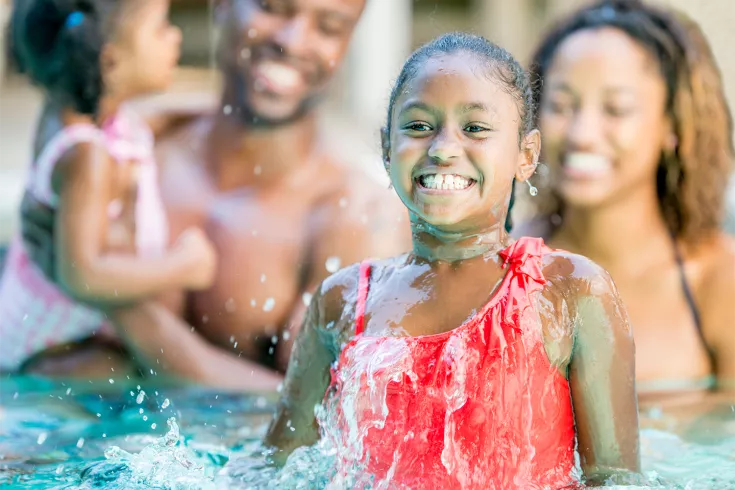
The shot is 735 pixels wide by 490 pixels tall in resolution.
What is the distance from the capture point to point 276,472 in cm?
230

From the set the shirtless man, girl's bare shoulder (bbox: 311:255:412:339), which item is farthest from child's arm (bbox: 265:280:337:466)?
the shirtless man

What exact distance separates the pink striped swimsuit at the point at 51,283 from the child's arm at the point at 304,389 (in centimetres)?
168

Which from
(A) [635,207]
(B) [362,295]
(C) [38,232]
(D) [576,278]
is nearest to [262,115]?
(C) [38,232]

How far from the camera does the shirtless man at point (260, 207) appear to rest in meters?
3.72

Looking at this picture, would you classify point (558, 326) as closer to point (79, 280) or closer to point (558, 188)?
point (558, 188)

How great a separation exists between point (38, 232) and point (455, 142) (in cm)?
226

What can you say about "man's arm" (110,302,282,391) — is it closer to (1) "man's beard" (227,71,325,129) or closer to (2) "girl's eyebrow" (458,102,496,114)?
(1) "man's beard" (227,71,325,129)

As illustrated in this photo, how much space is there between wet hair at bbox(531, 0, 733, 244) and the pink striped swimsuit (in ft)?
4.86

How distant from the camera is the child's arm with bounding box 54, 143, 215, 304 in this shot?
11.9 feet

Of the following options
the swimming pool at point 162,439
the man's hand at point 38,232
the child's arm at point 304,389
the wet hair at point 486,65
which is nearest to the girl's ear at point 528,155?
the wet hair at point 486,65

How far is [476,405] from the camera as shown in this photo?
2.03m

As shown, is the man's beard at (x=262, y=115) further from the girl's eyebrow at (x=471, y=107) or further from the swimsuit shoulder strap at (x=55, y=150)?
the girl's eyebrow at (x=471, y=107)

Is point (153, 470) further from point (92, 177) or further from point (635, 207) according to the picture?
point (635, 207)

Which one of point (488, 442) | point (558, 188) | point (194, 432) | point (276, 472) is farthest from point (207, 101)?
point (488, 442)
